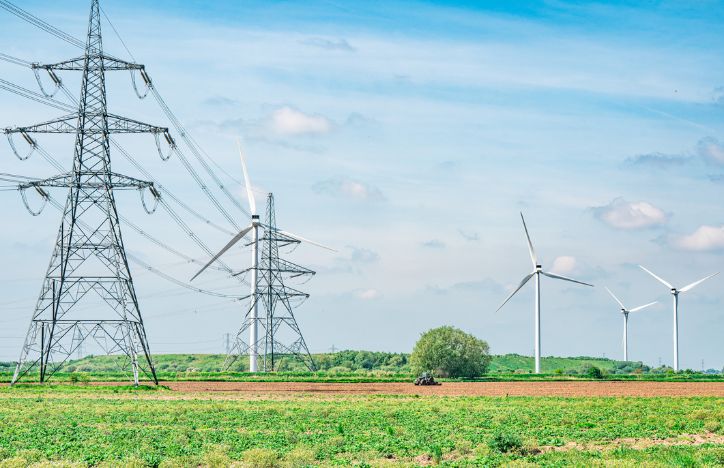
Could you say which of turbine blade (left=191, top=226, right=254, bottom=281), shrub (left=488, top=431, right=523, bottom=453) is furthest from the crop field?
turbine blade (left=191, top=226, right=254, bottom=281)

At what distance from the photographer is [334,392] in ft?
316

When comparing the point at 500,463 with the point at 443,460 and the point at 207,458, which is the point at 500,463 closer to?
the point at 443,460

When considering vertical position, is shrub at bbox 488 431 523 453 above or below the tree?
below

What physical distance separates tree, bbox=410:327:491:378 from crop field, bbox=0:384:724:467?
66.2m

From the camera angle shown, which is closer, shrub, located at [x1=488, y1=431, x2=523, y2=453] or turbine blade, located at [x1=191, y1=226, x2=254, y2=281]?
shrub, located at [x1=488, y1=431, x2=523, y2=453]

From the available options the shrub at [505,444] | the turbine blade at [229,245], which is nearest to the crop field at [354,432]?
the shrub at [505,444]

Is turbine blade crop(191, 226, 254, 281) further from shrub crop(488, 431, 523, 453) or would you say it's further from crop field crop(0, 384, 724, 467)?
shrub crop(488, 431, 523, 453)

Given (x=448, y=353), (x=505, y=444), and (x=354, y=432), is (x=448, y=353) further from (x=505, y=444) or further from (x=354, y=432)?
(x=505, y=444)

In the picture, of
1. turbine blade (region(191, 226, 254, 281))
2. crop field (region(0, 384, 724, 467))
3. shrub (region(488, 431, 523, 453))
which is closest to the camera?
crop field (region(0, 384, 724, 467))

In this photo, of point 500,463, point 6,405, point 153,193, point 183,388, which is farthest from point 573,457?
point 183,388

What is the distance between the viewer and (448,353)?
145 m

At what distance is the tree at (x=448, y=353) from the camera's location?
14475 cm

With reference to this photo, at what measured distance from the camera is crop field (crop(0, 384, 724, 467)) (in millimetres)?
38781

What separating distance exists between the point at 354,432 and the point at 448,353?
96.5 m
